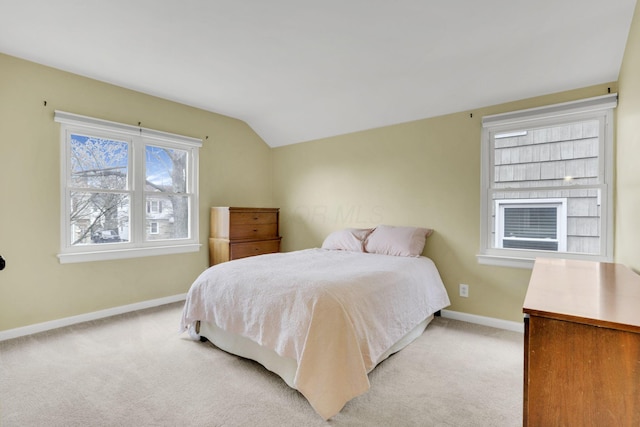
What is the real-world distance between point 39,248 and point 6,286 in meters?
0.37

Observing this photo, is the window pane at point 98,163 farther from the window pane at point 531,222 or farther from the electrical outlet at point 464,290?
the window pane at point 531,222

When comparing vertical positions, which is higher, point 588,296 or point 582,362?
point 588,296

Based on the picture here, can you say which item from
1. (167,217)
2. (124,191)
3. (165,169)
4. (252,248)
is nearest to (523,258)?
(252,248)

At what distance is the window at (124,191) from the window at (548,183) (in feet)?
11.2

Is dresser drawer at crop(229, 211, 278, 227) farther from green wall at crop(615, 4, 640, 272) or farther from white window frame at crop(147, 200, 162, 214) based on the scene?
green wall at crop(615, 4, 640, 272)

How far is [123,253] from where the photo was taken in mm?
3314

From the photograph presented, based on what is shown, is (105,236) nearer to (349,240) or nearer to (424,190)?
(349,240)

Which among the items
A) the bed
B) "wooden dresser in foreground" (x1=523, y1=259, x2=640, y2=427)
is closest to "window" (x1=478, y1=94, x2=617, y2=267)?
the bed

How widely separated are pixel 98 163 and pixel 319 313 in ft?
9.60

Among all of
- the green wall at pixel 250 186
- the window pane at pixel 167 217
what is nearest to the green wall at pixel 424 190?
the green wall at pixel 250 186

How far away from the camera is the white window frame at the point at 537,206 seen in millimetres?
2785

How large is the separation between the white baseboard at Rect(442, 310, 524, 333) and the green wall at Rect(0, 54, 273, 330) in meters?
3.18

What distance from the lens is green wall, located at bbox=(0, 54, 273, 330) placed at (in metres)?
2.67

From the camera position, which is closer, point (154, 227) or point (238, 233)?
point (154, 227)
